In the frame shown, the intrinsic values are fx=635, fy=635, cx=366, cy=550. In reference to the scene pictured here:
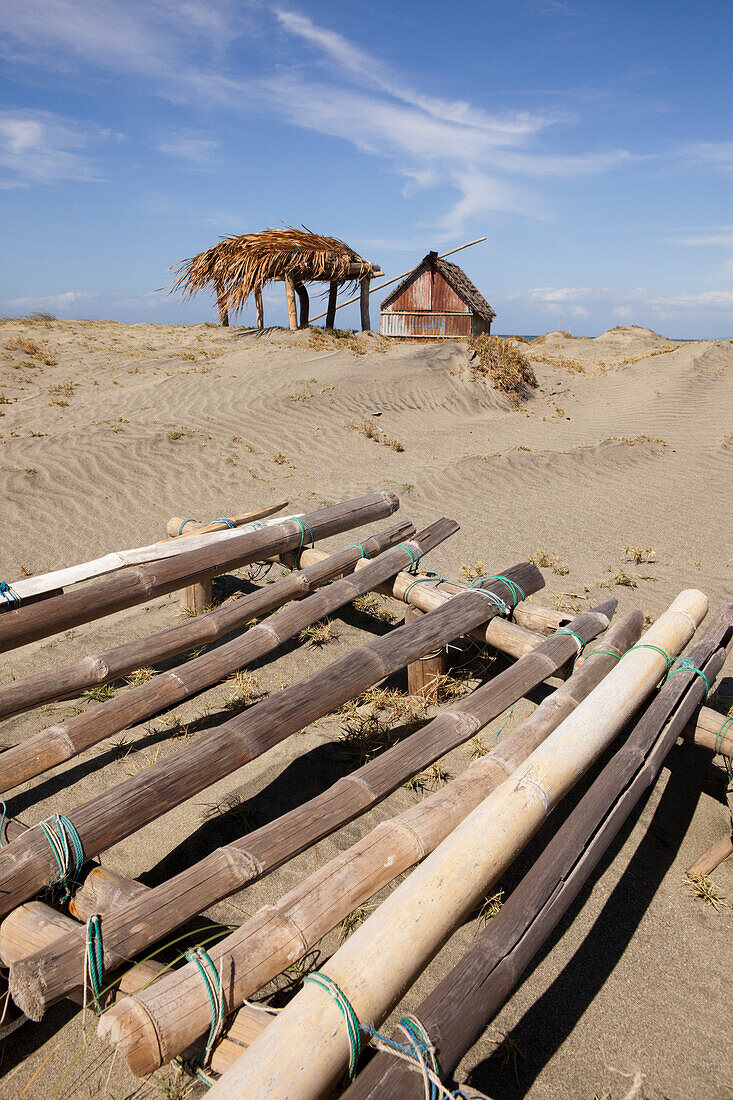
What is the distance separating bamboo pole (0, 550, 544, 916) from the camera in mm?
2092

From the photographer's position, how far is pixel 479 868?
190cm

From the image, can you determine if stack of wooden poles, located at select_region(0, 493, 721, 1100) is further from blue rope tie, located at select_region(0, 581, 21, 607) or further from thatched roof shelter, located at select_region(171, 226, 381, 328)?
thatched roof shelter, located at select_region(171, 226, 381, 328)

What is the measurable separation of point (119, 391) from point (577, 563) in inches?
366

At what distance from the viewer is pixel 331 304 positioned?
18.3 metres

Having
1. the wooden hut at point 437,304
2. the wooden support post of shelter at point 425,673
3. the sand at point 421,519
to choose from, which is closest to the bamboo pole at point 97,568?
the sand at point 421,519

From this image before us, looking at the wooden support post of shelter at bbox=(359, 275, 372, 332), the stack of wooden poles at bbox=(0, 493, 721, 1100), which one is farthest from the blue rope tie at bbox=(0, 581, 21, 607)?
the wooden support post of shelter at bbox=(359, 275, 372, 332)

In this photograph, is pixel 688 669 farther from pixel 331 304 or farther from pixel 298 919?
pixel 331 304

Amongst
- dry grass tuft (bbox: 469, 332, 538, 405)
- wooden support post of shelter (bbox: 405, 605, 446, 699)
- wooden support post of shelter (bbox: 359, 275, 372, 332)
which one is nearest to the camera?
wooden support post of shelter (bbox: 405, 605, 446, 699)

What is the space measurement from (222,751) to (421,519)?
18.2 ft

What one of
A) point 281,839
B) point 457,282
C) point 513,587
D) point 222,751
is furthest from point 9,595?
point 457,282

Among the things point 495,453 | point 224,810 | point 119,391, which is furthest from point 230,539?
point 119,391

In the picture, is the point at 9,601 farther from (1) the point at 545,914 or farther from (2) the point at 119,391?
(2) the point at 119,391

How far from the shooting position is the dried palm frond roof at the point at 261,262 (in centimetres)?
1564

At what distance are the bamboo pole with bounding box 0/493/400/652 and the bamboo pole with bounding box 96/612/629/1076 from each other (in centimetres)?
185
